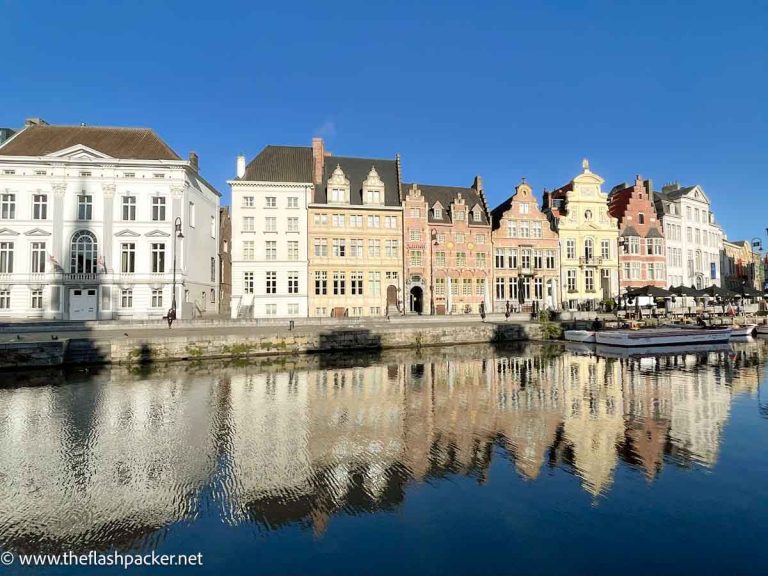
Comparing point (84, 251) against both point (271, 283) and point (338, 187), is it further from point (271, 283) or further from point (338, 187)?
point (338, 187)

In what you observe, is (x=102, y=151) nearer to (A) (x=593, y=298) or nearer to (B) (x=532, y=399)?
(B) (x=532, y=399)

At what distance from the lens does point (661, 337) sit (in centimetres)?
2773

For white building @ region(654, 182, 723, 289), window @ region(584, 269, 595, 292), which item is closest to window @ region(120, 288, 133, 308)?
window @ region(584, 269, 595, 292)

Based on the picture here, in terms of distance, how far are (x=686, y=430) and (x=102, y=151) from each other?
133 feet

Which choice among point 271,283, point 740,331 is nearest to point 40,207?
point 271,283

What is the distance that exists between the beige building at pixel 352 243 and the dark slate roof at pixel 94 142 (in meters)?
12.8

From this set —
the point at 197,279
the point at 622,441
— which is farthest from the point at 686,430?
the point at 197,279

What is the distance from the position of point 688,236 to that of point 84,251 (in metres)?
62.5

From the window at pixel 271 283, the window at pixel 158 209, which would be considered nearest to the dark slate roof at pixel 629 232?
the window at pixel 271 283

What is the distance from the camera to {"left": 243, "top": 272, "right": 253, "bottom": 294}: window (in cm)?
3688

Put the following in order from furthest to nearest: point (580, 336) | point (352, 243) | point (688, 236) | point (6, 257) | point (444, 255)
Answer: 1. point (688, 236)
2. point (444, 255)
3. point (352, 243)
4. point (6, 257)
5. point (580, 336)

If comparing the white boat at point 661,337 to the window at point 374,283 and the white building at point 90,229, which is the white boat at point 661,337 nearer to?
the window at point 374,283

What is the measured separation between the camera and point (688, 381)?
17266mm

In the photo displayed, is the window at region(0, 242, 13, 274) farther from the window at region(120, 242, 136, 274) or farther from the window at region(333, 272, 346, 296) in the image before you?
the window at region(333, 272, 346, 296)
